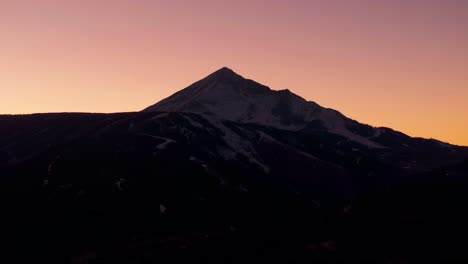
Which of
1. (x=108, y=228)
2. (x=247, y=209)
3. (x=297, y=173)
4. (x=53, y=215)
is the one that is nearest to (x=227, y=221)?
(x=247, y=209)

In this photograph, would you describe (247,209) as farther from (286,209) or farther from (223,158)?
(223,158)

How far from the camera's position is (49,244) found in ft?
325

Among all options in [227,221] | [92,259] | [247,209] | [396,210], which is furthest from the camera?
[247,209]

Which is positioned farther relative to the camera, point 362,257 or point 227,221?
point 227,221

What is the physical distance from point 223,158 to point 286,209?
41053 millimetres

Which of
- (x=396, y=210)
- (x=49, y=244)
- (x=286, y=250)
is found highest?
(x=396, y=210)

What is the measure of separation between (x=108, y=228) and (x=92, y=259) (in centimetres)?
2559

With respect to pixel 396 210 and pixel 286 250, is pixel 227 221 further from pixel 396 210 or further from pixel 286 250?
pixel 286 250

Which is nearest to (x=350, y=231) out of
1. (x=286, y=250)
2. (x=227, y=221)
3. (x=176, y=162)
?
(x=286, y=250)

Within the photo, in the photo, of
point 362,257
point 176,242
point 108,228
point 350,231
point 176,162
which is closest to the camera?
point 362,257

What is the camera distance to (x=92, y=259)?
85.1m

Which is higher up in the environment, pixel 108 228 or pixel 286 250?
pixel 286 250

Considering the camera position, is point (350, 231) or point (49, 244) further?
point (49, 244)

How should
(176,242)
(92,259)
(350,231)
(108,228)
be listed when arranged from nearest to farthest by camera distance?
(350,231), (92,259), (176,242), (108,228)
